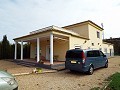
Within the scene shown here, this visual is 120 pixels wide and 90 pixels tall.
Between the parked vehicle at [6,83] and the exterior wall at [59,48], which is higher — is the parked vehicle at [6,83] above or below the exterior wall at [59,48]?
below

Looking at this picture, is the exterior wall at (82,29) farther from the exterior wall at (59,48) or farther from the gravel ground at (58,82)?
the gravel ground at (58,82)

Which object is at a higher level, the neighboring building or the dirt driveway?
the neighboring building

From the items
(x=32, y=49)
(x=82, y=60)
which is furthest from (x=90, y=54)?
(x=32, y=49)

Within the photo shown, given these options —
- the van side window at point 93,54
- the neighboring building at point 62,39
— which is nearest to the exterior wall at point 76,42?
the neighboring building at point 62,39

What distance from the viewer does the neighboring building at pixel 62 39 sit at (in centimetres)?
1571

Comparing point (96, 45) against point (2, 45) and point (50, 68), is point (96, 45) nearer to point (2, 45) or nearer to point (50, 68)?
point (50, 68)

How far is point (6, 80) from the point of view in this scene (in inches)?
156

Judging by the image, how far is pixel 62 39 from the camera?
670 inches

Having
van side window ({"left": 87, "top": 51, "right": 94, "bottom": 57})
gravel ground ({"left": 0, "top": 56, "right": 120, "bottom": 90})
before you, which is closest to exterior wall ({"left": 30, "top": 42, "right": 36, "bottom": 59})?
van side window ({"left": 87, "top": 51, "right": 94, "bottom": 57})

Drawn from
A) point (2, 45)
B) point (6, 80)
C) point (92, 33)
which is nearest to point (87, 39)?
point (92, 33)

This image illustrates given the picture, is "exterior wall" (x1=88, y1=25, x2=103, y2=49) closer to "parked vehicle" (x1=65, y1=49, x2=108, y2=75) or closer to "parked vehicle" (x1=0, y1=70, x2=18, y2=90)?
"parked vehicle" (x1=65, y1=49, x2=108, y2=75)

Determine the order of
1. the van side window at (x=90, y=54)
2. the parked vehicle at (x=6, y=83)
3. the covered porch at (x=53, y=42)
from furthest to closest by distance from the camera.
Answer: the covered porch at (x=53, y=42), the van side window at (x=90, y=54), the parked vehicle at (x=6, y=83)

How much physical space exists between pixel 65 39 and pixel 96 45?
1006 centimetres

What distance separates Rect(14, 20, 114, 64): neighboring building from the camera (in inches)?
619
